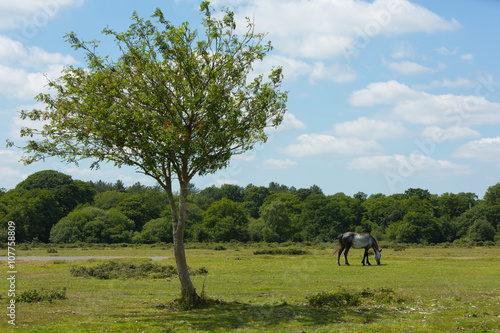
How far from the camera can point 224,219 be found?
108688 millimetres

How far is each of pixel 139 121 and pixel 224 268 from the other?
23.6m

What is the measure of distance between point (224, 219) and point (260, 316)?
9201 cm

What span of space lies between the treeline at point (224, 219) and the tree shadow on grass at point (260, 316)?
78486 millimetres

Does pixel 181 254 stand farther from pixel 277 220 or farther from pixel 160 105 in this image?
pixel 277 220

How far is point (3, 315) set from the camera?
1677cm

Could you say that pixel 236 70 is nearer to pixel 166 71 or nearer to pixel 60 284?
pixel 166 71

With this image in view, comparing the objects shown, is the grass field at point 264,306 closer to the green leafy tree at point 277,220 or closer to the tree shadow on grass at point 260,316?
the tree shadow on grass at point 260,316

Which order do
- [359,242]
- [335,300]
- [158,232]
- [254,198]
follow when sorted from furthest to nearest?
[254,198] < [158,232] < [359,242] < [335,300]

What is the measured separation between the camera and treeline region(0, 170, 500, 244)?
326ft

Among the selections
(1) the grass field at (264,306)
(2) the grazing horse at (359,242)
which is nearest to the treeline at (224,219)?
(2) the grazing horse at (359,242)

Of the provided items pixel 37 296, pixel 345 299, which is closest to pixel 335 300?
pixel 345 299

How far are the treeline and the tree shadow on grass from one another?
78486mm

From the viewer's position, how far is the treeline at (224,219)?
9925 cm

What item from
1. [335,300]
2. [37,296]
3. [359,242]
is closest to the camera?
[335,300]
